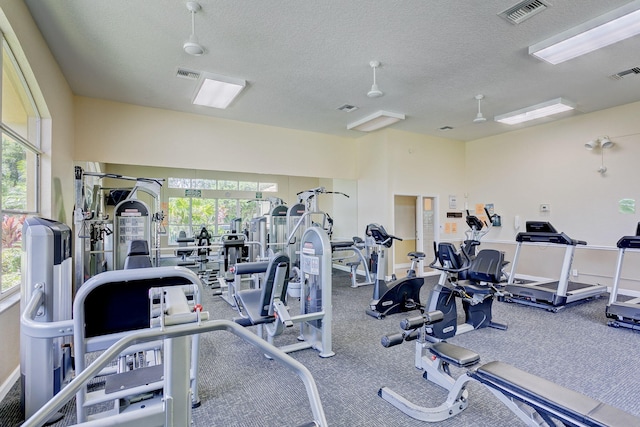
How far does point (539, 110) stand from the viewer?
5.46m

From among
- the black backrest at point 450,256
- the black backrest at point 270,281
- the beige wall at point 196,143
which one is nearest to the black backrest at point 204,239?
the beige wall at point 196,143

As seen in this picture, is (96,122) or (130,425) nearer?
(130,425)

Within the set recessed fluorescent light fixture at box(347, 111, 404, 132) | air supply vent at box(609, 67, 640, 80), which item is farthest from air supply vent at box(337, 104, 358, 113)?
air supply vent at box(609, 67, 640, 80)

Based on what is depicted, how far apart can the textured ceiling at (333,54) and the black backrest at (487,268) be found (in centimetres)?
243

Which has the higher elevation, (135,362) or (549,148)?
(549,148)

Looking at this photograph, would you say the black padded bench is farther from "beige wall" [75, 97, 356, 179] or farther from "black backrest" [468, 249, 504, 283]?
"beige wall" [75, 97, 356, 179]

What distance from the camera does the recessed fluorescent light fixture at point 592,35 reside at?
296 cm

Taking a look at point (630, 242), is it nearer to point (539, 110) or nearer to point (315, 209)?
point (539, 110)

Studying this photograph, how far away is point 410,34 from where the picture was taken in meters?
3.42

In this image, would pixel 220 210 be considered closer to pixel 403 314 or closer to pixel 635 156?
pixel 403 314

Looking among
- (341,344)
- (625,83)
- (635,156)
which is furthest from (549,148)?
(341,344)

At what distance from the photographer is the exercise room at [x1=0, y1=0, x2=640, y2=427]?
201 cm

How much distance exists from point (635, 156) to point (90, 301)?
786 cm

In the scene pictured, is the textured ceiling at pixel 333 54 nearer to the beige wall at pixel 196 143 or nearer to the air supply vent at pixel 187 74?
the air supply vent at pixel 187 74
